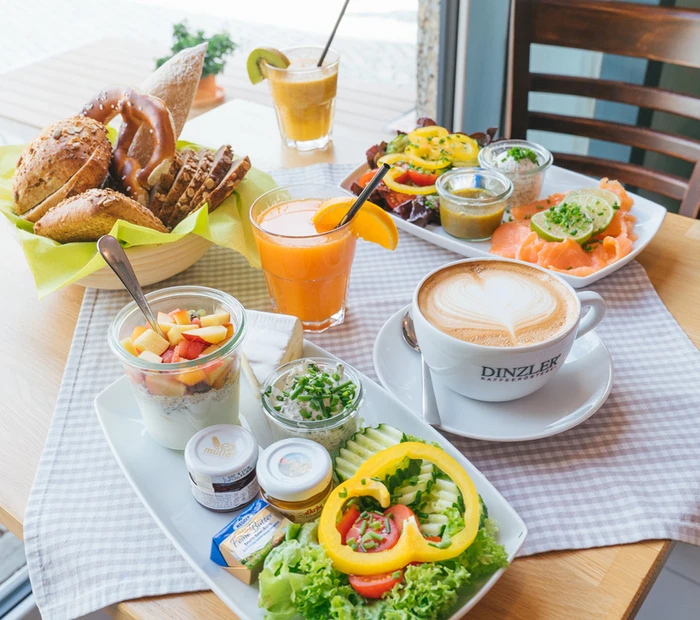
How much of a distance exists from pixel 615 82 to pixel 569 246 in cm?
104

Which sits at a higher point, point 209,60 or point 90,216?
point 90,216

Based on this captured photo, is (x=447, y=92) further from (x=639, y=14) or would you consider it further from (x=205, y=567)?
(x=205, y=567)

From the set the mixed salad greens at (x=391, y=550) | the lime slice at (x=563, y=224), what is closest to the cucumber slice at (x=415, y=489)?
the mixed salad greens at (x=391, y=550)

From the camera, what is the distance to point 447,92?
2996mm

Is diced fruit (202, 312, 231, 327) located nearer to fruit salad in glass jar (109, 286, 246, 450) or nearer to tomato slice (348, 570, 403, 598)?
fruit salad in glass jar (109, 286, 246, 450)

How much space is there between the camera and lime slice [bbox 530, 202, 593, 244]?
4.83 feet

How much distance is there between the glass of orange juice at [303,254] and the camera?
1255mm

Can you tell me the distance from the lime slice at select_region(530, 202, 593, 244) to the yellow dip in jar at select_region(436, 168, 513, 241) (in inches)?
3.7

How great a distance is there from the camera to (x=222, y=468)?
880mm

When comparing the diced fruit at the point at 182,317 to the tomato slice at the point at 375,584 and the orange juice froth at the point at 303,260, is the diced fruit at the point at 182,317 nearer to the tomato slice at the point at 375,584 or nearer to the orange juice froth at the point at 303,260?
the orange juice froth at the point at 303,260

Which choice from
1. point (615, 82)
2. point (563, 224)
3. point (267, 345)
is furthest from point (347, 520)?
point (615, 82)

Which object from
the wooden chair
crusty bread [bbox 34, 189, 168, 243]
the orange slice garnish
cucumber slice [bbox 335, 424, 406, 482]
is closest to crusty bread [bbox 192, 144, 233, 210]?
crusty bread [bbox 34, 189, 168, 243]

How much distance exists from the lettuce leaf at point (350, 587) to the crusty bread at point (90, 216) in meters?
0.75

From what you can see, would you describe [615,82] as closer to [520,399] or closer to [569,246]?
[569,246]
